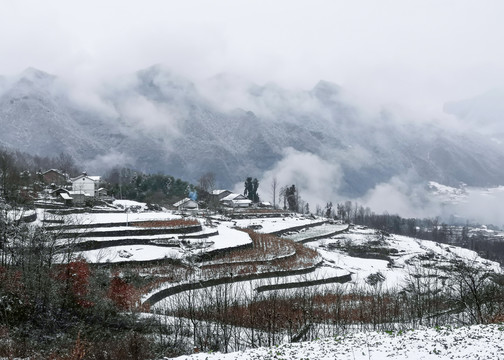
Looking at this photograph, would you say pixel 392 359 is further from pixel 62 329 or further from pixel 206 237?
pixel 206 237

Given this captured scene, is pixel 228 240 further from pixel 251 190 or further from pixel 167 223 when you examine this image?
pixel 251 190

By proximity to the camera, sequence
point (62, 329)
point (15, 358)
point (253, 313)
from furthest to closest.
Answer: point (253, 313) → point (62, 329) → point (15, 358)

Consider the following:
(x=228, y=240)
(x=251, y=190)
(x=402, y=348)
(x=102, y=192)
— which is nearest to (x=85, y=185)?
(x=102, y=192)

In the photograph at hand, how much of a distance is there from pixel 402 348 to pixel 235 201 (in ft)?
282

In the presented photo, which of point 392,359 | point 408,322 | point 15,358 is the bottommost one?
point 408,322

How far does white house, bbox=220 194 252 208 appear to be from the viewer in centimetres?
9238

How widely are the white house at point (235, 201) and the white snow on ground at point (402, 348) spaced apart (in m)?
78.1

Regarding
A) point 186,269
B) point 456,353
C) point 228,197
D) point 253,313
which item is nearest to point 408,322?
point 253,313

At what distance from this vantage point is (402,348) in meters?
10.6

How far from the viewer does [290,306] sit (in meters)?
19.9

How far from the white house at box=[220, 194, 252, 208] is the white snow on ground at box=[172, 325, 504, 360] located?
78.1 m

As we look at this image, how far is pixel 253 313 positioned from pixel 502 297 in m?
13.2

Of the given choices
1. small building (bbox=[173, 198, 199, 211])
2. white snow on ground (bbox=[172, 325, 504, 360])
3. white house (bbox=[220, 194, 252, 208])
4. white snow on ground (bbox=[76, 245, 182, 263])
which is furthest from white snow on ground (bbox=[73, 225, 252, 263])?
white house (bbox=[220, 194, 252, 208])

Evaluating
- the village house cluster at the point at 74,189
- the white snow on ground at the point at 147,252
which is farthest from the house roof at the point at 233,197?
the white snow on ground at the point at 147,252
